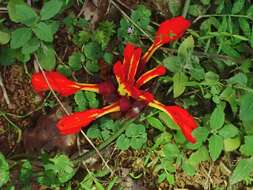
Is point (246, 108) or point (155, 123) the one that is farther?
point (155, 123)

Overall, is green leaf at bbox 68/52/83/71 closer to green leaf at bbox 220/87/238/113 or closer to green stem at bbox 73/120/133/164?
green stem at bbox 73/120/133/164

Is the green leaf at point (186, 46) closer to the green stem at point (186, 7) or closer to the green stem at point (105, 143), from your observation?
the green stem at point (186, 7)

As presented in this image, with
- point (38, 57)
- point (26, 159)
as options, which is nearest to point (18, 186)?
point (26, 159)

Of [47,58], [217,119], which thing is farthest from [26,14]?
[217,119]

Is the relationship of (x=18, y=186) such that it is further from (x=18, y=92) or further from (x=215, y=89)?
(x=215, y=89)

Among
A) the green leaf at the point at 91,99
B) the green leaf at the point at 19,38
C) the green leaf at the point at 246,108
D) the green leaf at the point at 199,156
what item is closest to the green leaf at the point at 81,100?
the green leaf at the point at 91,99

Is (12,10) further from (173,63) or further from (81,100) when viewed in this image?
(173,63)
